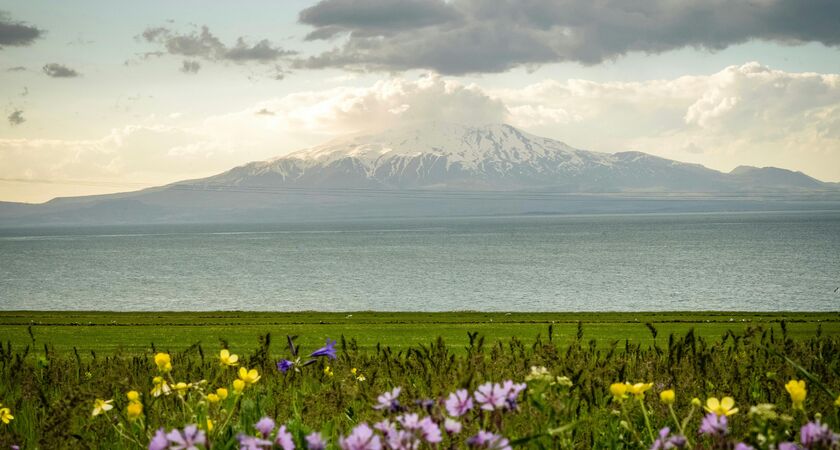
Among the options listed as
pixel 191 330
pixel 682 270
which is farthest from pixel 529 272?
pixel 191 330

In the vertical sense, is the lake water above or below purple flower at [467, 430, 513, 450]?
below

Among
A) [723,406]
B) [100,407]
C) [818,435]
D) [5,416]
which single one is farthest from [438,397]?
[5,416]

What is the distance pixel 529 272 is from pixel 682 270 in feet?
49.7

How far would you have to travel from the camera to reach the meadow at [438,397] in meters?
2.25

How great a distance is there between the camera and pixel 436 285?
61125mm

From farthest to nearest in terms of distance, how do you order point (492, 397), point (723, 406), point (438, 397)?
1. point (438, 397)
2. point (723, 406)
3. point (492, 397)

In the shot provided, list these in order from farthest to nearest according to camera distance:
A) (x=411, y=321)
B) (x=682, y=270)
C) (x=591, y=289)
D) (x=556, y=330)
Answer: (x=682, y=270), (x=591, y=289), (x=411, y=321), (x=556, y=330)

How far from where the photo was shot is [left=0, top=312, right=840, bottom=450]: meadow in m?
2.25

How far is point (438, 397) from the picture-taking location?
138 inches

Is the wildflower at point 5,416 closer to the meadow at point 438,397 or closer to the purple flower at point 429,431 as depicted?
the meadow at point 438,397

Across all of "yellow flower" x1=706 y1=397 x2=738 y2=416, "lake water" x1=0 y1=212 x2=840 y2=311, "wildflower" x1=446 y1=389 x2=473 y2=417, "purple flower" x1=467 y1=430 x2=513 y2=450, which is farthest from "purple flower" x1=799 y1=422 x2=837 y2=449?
"lake water" x1=0 y1=212 x2=840 y2=311

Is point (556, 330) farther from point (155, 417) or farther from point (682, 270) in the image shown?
point (682, 270)

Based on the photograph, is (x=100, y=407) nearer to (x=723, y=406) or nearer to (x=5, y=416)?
(x=5, y=416)

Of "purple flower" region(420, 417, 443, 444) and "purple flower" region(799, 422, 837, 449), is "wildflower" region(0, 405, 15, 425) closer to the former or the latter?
"purple flower" region(420, 417, 443, 444)
